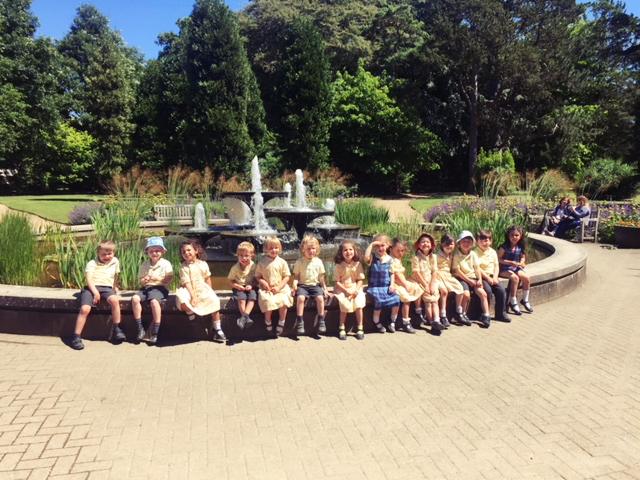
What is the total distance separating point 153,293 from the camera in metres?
5.14

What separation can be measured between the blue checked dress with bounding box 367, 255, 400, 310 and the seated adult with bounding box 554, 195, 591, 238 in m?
9.75

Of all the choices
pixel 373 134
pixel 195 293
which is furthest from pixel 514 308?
pixel 373 134

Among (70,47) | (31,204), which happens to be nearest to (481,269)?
(31,204)

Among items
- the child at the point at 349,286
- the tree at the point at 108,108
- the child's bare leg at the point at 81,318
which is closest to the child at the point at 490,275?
the child at the point at 349,286

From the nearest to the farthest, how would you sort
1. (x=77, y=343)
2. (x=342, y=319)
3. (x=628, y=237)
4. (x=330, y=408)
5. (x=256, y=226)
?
(x=330, y=408)
(x=77, y=343)
(x=342, y=319)
(x=256, y=226)
(x=628, y=237)

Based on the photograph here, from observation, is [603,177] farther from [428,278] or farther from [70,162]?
[70,162]

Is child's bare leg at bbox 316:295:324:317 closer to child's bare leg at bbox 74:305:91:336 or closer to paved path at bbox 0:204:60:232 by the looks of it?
child's bare leg at bbox 74:305:91:336

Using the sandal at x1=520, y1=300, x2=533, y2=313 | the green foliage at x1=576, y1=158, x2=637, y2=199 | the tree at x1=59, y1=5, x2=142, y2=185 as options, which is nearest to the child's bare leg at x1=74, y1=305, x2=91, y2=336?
the sandal at x1=520, y1=300, x2=533, y2=313

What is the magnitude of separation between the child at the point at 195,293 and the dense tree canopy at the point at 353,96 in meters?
19.5

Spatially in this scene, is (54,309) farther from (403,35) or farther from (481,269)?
(403,35)

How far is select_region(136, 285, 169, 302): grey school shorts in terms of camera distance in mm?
5117

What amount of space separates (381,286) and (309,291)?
82cm

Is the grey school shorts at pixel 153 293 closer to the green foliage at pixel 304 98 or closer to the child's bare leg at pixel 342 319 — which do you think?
the child's bare leg at pixel 342 319

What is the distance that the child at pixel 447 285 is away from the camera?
5.82 m
